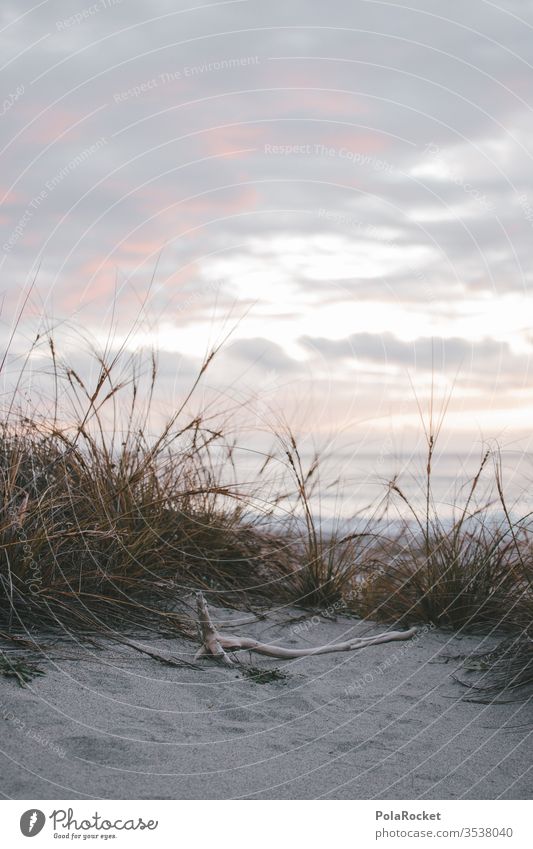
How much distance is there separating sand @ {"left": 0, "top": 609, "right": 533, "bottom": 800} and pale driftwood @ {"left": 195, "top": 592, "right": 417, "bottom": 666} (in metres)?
0.06

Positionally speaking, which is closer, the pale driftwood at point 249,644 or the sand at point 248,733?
the sand at point 248,733

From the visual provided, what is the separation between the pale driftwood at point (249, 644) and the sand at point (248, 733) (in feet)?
0.19

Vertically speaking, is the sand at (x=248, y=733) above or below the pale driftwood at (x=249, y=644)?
below

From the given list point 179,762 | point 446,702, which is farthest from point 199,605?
point 446,702

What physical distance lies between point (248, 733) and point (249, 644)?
80 centimetres

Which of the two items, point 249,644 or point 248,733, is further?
point 249,644

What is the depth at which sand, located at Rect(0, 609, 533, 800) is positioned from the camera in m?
2.69

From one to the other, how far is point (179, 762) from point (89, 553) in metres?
1.40

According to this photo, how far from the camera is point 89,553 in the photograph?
395 centimetres

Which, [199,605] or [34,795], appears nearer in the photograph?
[34,795]

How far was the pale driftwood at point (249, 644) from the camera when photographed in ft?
12.2

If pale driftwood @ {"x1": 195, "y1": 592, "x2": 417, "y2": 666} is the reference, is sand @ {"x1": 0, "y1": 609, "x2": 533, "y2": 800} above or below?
below

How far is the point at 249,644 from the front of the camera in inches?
153
